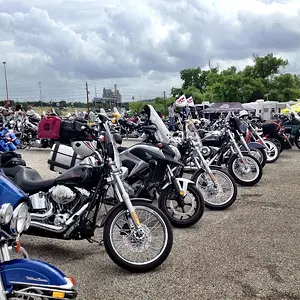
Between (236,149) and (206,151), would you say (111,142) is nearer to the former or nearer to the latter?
(236,149)

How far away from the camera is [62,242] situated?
14.5ft

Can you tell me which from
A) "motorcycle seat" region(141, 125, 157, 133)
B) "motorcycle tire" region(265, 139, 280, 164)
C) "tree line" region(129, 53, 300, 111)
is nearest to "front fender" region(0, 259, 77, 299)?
"motorcycle seat" region(141, 125, 157, 133)

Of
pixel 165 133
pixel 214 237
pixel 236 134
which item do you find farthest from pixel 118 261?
pixel 236 134

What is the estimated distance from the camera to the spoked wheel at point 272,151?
34.2ft

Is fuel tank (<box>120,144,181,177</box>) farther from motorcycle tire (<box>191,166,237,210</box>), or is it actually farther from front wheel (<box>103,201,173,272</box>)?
front wheel (<box>103,201,173,272</box>)

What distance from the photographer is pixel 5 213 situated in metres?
1.98

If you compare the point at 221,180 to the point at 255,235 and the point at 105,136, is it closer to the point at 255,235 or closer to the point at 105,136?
the point at 255,235

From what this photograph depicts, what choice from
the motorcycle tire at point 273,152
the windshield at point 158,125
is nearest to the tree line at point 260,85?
the motorcycle tire at point 273,152

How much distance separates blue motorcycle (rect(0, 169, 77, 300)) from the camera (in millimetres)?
2096

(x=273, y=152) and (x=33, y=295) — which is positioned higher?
(x=33, y=295)

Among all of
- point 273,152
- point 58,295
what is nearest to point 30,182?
point 58,295

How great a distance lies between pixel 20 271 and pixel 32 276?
0.07 meters

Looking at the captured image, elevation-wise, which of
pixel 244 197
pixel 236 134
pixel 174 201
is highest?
pixel 236 134

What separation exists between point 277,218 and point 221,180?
91 centimetres
